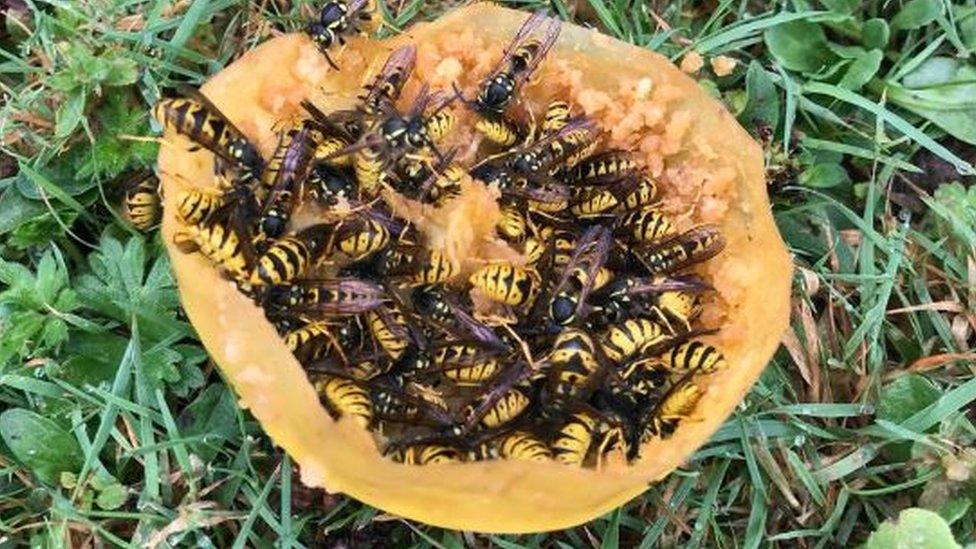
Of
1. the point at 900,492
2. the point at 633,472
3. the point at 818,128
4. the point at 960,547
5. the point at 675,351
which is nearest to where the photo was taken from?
the point at 633,472

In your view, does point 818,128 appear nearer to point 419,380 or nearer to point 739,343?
point 739,343

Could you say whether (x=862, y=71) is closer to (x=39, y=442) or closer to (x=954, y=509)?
(x=954, y=509)

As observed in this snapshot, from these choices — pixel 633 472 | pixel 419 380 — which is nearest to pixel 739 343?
pixel 633 472

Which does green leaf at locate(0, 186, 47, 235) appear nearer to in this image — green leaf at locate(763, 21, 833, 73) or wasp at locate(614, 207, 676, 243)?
wasp at locate(614, 207, 676, 243)

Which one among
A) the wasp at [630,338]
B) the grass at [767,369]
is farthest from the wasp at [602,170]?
the grass at [767,369]

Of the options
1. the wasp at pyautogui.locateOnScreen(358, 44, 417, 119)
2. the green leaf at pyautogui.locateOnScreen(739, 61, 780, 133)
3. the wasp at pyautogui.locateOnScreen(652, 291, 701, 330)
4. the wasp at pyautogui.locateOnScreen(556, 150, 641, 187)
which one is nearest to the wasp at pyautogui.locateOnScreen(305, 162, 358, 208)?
the wasp at pyautogui.locateOnScreen(358, 44, 417, 119)

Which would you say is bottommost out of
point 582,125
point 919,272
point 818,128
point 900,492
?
point 900,492

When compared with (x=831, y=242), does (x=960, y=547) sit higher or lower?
lower
